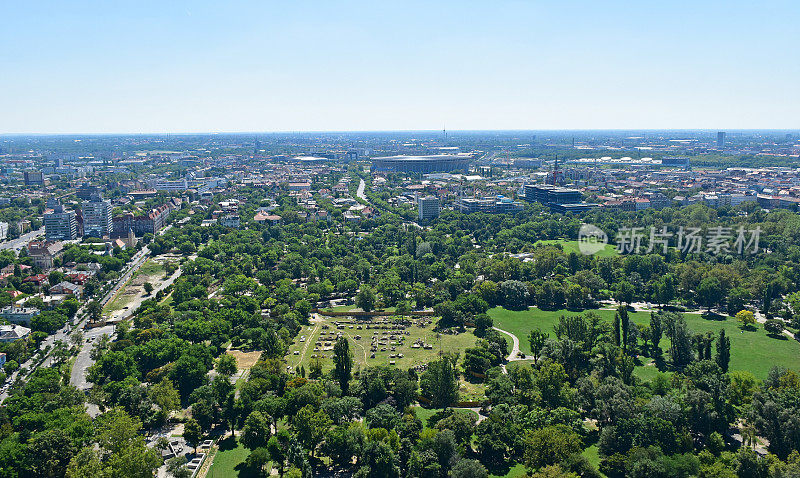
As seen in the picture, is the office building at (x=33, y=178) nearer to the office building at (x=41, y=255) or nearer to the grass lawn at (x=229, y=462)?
the office building at (x=41, y=255)

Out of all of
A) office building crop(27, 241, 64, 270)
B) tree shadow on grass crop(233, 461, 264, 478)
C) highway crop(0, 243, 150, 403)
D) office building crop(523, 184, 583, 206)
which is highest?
office building crop(523, 184, 583, 206)

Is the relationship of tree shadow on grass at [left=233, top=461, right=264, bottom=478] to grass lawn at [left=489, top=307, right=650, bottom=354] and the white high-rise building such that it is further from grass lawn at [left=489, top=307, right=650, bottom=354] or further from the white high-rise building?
the white high-rise building

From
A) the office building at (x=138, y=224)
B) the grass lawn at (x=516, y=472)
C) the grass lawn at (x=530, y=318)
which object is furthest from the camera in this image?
the office building at (x=138, y=224)

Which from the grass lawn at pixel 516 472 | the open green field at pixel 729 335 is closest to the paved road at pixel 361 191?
the open green field at pixel 729 335

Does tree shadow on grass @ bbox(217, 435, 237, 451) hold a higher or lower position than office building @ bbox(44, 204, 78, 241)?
lower

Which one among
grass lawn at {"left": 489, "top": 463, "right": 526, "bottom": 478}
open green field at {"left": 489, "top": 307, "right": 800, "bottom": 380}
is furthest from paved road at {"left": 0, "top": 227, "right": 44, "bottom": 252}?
grass lawn at {"left": 489, "top": 463, "right": 526, "bottom": 478}

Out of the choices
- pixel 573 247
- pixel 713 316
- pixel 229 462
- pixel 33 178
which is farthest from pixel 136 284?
pixel 33 178

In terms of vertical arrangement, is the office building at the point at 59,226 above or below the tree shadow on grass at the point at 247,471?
above
